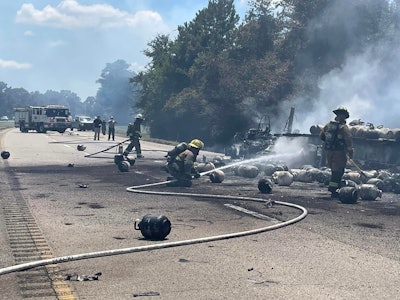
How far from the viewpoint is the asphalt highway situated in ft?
19.4

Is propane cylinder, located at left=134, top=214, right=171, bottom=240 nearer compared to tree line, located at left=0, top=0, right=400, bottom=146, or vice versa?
propane cylinder, located at left=134, top=214, right=171, bottom=240

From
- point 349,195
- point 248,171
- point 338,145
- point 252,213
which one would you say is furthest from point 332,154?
point 248,171

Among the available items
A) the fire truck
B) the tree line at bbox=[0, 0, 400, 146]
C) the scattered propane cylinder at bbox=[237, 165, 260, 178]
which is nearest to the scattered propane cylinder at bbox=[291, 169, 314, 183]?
the scattered propane cylinder at bbox=[237, 165, 260, 178]

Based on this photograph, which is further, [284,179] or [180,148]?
[284,179]

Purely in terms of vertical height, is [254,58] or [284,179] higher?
[254,58]

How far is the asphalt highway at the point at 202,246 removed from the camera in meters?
5.93

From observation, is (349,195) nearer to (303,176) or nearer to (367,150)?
(303,176)

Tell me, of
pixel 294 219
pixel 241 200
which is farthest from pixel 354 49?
pixel 294 219

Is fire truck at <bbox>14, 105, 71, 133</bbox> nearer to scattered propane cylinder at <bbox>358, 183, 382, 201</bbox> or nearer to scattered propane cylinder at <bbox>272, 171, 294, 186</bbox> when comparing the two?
scattered propane cylinder at <bbox>272, 171, 294, 186</bbox>

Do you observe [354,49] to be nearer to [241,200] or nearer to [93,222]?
[241,200]

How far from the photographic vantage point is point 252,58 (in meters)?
46.1

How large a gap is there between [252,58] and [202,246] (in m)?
39.2

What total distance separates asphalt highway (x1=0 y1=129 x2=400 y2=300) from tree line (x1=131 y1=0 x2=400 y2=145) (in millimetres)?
24858

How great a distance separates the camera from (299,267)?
684cm
